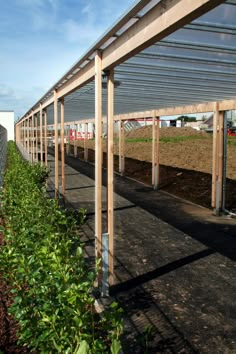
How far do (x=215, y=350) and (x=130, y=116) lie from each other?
11978mm

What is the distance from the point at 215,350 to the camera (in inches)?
137

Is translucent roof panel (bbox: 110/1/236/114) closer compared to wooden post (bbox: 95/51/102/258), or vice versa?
translucent roof panel (bbox: 110/1/236/114)

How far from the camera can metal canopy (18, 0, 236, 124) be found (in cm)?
345

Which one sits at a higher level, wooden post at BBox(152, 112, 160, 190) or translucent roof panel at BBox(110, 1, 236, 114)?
translucent roof panel at BBox(110, 1, 236, 114)

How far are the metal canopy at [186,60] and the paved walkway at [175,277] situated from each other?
2.77m

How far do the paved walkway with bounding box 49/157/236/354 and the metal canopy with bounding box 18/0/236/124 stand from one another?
277cm

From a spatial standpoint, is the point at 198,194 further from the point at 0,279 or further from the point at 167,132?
the point at 167,132

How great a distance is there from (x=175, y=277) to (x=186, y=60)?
299 cm

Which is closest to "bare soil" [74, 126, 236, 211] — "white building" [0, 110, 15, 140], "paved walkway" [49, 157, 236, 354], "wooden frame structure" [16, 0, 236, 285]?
"paved walkway" [49, 157, 236, 354]

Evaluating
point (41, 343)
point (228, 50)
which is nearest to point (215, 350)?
point (41, 343)

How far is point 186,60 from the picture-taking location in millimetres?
5145

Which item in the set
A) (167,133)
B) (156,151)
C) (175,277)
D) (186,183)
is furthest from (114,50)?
(167,133)

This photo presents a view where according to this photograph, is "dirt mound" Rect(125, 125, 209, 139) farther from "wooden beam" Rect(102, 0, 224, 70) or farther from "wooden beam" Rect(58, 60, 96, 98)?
"wooden beam" Rect(102, 0, 224, 70)

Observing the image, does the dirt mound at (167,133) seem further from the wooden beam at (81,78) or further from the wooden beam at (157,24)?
the wooden beam at (157,24)
